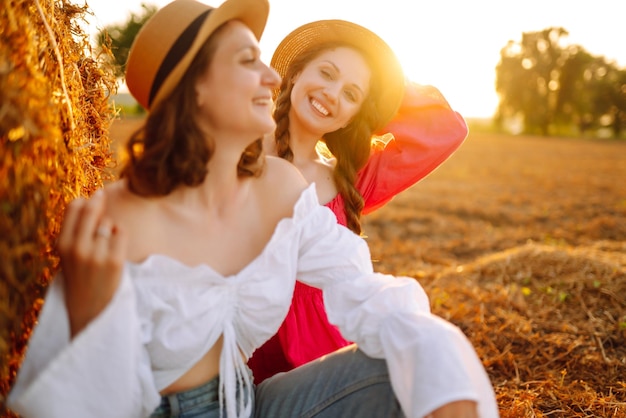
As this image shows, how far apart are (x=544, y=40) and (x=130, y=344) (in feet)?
197

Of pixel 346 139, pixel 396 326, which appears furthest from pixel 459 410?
pixel 346 139

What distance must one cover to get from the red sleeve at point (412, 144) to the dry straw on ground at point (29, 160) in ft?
5.53

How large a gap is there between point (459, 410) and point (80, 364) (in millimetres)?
1067

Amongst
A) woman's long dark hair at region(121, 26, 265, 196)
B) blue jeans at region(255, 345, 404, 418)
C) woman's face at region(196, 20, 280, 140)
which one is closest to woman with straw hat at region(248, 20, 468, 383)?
blue jeans at region(255, 345, 404, 418)

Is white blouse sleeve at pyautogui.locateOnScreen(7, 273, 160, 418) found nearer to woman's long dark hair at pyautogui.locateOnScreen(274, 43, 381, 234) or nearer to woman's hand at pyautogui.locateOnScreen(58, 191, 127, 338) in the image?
woman's hand at pyautogui.locateOnScreen(58, 191, 127, 338)

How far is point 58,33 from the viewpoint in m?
2.38

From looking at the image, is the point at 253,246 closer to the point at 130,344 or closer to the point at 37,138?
the point at 130,344

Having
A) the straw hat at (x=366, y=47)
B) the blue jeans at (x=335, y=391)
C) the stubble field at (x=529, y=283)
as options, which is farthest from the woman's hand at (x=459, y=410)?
the straw hat at (x=366, y=47)

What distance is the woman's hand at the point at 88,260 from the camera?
1508 mm

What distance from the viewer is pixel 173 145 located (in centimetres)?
178

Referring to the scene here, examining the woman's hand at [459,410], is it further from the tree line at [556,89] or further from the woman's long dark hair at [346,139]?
the tree line at [556,89]

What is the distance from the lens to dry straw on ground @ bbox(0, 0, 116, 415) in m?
1.53

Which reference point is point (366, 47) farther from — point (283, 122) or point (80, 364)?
point (80, 364)

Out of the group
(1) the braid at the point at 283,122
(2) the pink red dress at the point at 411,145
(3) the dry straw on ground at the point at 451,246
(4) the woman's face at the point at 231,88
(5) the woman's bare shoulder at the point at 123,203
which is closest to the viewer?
(3) the dry straw on ground at the point at 451,246
